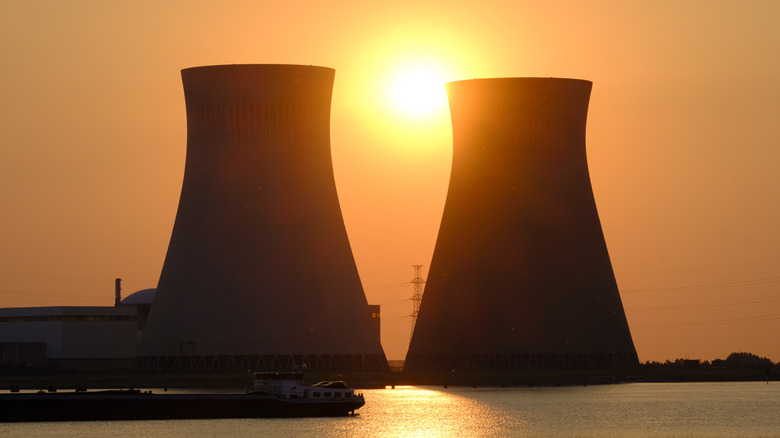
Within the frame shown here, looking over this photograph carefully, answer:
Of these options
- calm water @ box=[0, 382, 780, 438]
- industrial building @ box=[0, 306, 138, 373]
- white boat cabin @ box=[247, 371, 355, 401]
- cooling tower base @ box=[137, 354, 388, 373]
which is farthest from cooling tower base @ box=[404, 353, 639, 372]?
white boat cabin @ box=[247, 371, 355, 401]

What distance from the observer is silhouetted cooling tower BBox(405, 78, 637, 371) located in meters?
83.4

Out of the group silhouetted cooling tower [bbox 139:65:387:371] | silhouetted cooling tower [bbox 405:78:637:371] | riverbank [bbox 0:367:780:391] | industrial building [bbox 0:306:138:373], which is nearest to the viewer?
silhouetted cooling tower [bbox 139:65:387:371]

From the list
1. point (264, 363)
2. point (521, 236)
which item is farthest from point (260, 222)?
point (521, 236)

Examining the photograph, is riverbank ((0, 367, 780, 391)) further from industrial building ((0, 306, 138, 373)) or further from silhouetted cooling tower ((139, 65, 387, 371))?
industrial building ((0, 306, 138, 373))

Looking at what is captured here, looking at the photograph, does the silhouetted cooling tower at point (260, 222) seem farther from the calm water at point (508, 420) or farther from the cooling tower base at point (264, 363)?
the calm water at point (508, 420)

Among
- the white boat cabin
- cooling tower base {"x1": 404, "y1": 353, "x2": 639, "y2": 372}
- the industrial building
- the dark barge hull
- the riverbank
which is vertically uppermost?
the industrial building

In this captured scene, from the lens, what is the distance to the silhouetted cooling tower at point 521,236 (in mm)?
83375

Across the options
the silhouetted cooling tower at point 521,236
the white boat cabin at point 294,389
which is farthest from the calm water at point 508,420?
the silhouetted cooling tower at point 521,236

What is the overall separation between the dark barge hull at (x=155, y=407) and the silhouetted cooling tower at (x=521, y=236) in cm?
2296

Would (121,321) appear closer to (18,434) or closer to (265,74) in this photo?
(265,74)

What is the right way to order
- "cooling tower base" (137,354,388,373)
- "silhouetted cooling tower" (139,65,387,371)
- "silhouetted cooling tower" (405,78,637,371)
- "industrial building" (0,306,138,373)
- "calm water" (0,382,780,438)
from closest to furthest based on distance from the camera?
1. "calm water" (0,382,780,438)
2. "silhouetted cooling tower" (139,65,387,371)
3. "cooling tower base" (137,354,388,373)
4. "silhouetted cooling tower" (405,78,637,371)
5. "industrial building" (0,306,138,373)

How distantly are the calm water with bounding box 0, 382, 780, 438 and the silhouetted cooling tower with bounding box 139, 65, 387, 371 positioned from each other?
5140 mm

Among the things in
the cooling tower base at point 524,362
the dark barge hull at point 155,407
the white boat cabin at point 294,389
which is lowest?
the dark barge hull at point 155,407

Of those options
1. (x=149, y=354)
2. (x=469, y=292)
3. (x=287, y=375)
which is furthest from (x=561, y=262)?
(x=287, y=375)
